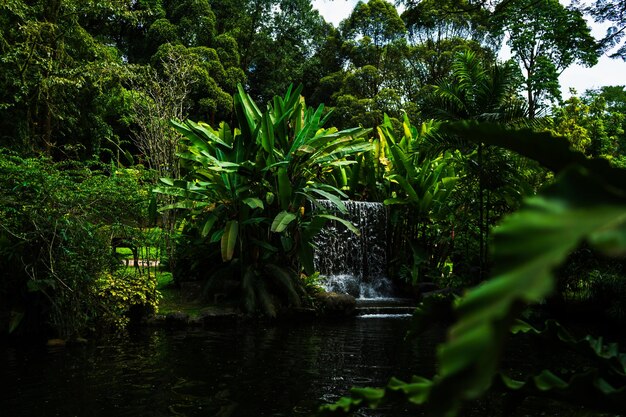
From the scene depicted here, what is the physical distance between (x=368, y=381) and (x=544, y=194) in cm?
454

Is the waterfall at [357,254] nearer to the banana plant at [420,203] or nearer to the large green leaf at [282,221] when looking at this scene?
the banana plant at [420,203]

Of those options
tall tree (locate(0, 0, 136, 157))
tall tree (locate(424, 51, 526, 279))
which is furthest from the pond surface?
tall tree (locate(0, 0, 136, 157))

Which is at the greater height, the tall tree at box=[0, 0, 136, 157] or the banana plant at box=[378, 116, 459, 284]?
the tall tree at box=[0, 0, 136, 157]

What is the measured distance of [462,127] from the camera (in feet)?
2.74

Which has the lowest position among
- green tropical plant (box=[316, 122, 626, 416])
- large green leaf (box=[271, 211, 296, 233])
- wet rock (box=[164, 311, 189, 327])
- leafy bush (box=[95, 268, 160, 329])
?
wet rock (box=[164, 311, 189, 327])

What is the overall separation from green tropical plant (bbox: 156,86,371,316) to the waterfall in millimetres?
1933

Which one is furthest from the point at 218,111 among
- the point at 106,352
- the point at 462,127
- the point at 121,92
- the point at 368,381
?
the point at 462,127

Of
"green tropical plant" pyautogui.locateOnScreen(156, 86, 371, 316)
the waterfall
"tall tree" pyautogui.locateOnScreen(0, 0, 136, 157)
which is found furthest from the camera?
"tall tree" pyautogui.locateOnScreen(0, 0, 136, 157)

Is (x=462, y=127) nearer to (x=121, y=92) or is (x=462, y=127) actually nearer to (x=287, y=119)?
(x=287, y=119)

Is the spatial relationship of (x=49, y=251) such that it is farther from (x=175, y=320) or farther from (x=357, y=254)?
(x=357, y=254)

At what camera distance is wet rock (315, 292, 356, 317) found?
8.77 meters

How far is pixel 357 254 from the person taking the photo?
1201cm

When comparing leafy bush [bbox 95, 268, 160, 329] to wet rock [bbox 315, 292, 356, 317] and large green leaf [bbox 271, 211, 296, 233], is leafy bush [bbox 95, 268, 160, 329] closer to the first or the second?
large green leaf [bbox 271, 211, 296, 233]

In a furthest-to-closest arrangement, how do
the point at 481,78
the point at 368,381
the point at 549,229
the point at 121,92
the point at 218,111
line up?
the point at 218,111 < the point at 121,92 < the point at 481,78 < the point at 368,381 < the point at 549,229
